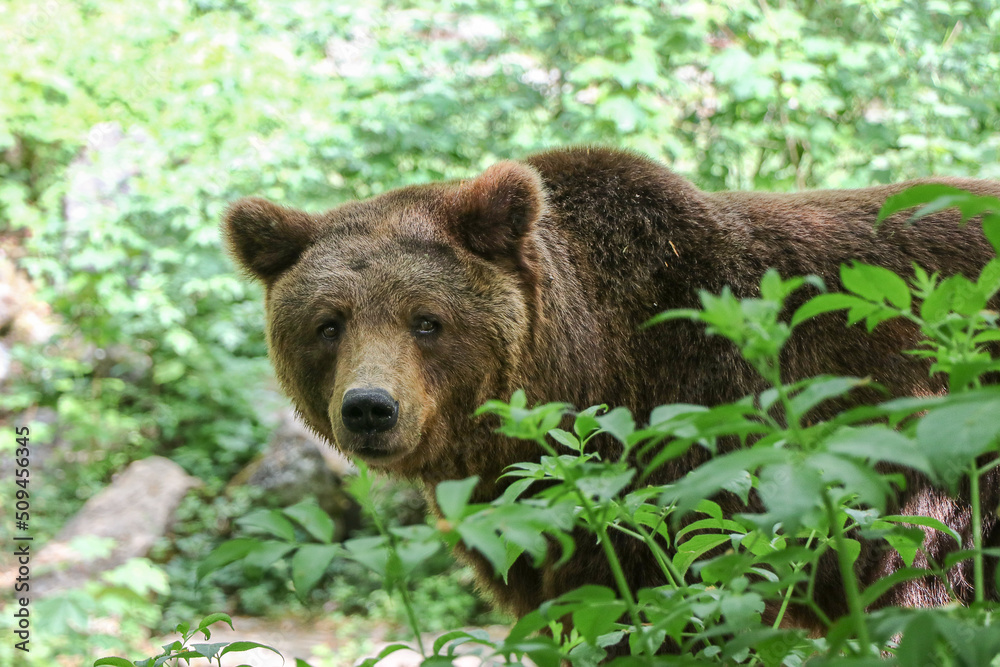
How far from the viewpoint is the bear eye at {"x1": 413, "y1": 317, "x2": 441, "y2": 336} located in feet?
10.5

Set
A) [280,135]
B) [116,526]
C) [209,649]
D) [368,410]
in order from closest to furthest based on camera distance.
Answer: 1. [209,649]
2. [368,410]
3. [280,135]
4. [116,526]

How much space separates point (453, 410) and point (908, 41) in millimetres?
5557

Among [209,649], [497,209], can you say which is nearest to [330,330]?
[497,209]

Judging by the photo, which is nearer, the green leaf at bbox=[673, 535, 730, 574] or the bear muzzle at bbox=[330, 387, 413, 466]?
the green leaf at bbox=[673, 535, 730, 574]

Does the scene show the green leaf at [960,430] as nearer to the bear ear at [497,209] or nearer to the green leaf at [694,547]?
the green leaf at [694,547]

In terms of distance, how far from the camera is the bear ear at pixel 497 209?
3.26m

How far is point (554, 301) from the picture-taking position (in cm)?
337

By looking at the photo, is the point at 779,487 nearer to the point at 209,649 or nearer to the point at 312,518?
the point at 312,518

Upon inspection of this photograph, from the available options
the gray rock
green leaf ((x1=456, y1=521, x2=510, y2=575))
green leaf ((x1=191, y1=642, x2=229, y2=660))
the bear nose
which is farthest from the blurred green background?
green leaf ((x1=456, y1=521, x2=510, y2=575))

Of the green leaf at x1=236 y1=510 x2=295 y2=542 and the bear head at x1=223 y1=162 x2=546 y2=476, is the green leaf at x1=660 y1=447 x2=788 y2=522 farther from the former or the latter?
the bear head at x1=223 y1=162 x2=546 y2=476

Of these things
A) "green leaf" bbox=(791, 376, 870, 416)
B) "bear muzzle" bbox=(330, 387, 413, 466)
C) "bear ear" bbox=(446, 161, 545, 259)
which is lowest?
"bear muzzle" bbox=(330, 387, 413, 466)

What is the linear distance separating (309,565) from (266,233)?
2.77 m

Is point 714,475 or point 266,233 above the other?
point 714,475

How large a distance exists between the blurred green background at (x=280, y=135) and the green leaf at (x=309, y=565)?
414cm
